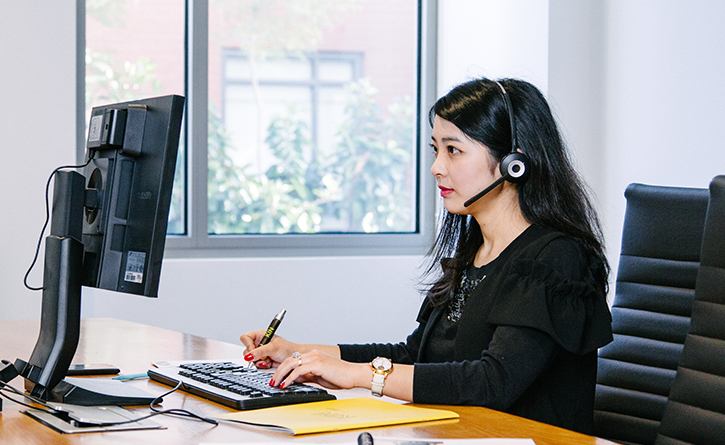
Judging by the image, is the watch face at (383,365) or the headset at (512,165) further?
the headset at (512,165)

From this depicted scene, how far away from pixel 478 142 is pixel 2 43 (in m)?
1.99

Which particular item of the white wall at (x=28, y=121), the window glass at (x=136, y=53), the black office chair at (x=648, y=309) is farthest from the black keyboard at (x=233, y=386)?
the window glass at (x=136, y=53)

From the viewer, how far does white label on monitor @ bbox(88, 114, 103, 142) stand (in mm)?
1209

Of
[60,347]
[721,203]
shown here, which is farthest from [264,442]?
[721,203]

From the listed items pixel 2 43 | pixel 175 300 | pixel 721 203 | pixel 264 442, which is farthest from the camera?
pixel 175 300

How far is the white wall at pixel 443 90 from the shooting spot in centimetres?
264

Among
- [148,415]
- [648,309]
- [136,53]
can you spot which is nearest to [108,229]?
[148,415]

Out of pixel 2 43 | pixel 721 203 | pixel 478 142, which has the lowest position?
pixel 721 203

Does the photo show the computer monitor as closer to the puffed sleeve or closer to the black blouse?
the black blouse

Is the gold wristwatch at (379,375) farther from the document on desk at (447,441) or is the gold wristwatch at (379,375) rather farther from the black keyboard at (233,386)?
the document on desk at (447,441)

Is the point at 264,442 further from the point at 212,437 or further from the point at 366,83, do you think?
the point at 366,83

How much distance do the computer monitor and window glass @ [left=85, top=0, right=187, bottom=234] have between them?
6.55ft

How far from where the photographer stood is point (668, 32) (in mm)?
2701

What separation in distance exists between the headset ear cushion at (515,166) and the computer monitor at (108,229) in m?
0.65
